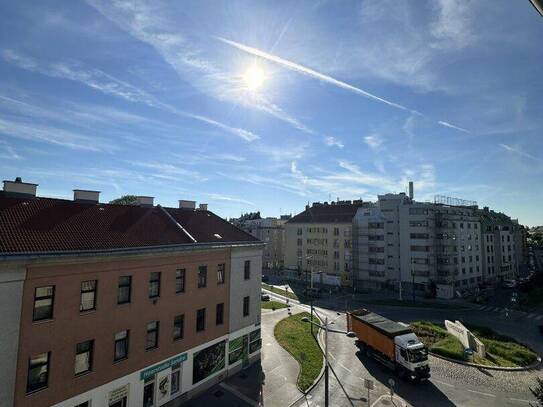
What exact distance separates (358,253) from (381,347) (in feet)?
168

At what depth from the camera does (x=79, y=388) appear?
19.0 m

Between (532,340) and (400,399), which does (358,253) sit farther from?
(400,399)

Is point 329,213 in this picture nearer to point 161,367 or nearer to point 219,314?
point 219,314

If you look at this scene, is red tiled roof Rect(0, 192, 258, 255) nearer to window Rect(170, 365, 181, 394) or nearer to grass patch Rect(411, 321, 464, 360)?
window Rect(170, 365, 181, 394)

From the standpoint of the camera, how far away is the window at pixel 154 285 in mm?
23606

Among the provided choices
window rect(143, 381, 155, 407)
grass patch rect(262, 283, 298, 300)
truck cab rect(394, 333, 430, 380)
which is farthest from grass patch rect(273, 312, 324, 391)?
grass patch rect(262, 283, 298, 300)

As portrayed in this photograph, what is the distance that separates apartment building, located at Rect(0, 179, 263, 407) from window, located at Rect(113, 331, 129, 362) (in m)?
0.06

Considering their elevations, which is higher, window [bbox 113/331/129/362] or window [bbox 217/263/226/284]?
window [bbox 217/263/226/284]

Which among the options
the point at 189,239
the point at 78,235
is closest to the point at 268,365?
the point at 189,239

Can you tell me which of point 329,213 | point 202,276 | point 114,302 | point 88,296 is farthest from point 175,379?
point 329,213

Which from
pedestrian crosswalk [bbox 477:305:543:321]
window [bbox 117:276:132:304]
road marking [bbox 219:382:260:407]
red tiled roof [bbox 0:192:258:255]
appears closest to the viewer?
red tiled roof [bbox 0:192:258:255]

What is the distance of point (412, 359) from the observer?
90.7ft

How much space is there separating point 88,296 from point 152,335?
19.0 ft

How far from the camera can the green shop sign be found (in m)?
22.5
